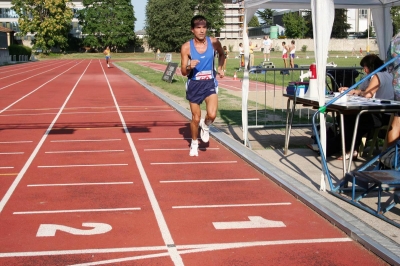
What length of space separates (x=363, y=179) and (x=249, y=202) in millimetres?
1355

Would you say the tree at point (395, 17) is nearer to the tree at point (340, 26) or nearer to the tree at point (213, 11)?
the tree at point (340, 26)

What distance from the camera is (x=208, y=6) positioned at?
121 m

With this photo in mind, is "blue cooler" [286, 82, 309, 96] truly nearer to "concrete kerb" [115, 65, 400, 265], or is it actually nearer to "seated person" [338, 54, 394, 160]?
"seated person" [338, 54, 394, 160]

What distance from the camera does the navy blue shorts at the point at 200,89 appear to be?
30.9 feet

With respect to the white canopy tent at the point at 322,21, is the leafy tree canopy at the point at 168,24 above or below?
above

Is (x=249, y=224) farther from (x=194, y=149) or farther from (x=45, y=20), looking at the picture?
(x=45, y=20)

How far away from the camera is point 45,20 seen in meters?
101

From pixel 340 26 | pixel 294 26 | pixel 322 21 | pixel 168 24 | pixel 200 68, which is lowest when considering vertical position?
pixel 200 68

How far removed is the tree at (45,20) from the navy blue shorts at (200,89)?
9568 cm

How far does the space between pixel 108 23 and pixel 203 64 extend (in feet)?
346

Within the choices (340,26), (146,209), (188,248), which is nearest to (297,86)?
(146,209)

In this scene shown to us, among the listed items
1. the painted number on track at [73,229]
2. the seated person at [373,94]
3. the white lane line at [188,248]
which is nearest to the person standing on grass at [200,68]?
the seated person at [373,94]

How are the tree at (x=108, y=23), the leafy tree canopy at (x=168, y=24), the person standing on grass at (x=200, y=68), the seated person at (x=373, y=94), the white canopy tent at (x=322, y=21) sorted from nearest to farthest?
the white canopy tent at (x=322, y=21) → the seated person at (x=373, y=94) → the person standing on grass at (x=200, y=68) → the leafy tree canopy at (x=168, y=24) → the tree at (x=108, y=23)

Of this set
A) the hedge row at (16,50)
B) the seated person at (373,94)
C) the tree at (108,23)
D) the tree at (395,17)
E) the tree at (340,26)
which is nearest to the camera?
the seated person at (373,94)
